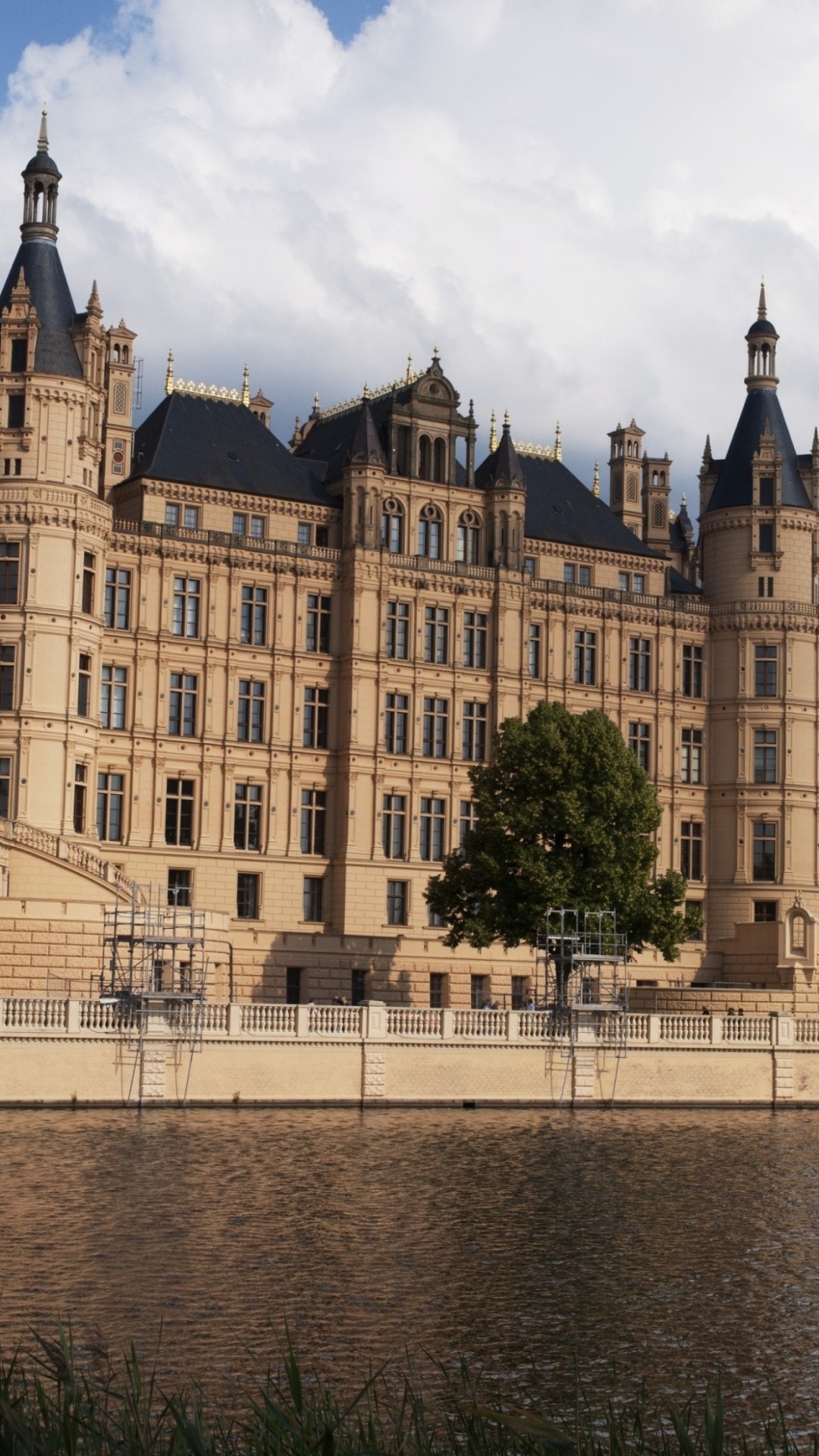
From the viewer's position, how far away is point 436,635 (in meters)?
89.2

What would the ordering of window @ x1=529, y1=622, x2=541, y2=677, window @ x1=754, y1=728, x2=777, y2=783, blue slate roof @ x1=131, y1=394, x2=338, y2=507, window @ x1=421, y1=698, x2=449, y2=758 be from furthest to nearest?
Result: 1. window @ x1=754, y1=728, x2=777, y2=783
2. window @ x1=529, y1=622, x2=541, y2=677
3. window @ x1=421, y1=698, x2=449, y2=758
4. blue slate roof @ x1=131, y1=394, x2=338, y2=507

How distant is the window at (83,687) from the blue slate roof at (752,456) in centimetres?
3384

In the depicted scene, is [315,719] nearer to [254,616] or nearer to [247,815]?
[254,616]

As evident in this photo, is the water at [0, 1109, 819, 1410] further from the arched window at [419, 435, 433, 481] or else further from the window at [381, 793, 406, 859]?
the arched window at [419, 435, 433, 481]

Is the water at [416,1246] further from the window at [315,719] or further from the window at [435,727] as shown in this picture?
the window at [435,727]

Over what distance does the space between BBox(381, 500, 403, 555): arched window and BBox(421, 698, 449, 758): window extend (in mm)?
6618

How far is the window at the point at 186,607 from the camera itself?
83938 mm

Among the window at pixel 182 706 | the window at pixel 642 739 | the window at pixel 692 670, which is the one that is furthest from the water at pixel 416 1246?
the window at pixel 692 670

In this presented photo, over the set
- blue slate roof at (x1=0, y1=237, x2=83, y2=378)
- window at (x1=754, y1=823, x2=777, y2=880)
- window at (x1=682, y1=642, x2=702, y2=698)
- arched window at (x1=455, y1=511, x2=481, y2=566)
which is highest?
blue slate roof at (x1=0, y1=237, x2=83, y2=378)

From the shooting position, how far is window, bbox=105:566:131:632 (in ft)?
270

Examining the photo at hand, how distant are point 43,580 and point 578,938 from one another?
942 inches

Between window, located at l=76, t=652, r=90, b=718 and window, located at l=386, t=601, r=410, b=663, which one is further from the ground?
window, located at l=386, t=601, r=410, b=663

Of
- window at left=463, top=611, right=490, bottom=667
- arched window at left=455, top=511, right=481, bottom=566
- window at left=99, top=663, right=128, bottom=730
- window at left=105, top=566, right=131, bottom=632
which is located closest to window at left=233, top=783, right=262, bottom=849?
window at left=99, top=663, right=128, bottom=730

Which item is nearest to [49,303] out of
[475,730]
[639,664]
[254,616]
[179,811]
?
[254,616]
